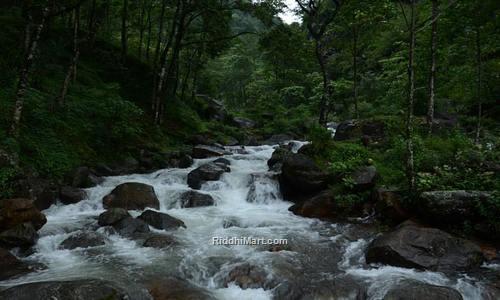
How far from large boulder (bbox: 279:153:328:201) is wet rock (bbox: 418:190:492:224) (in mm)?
4228

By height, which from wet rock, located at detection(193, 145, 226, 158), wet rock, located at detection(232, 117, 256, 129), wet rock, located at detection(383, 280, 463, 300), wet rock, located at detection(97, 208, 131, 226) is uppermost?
wet rock, located at detection(232, 117, 256, 129)

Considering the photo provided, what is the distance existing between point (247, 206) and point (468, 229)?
24.8 ft

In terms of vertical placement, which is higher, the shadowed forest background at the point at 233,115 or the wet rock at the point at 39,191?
the shadowed forest background at the point at 233,115

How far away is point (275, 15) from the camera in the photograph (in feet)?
69.4

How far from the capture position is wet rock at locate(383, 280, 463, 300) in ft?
22.2

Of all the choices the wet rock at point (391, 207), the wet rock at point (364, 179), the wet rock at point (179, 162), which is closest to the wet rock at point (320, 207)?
the wet rock at point (364, 179)

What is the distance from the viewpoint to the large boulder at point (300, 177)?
1398 centimetres

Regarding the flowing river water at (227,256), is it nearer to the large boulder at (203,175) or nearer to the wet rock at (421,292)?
the wet rock at (421,292)

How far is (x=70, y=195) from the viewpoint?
13180 mm

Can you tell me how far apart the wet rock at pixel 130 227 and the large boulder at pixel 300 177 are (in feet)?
19.4

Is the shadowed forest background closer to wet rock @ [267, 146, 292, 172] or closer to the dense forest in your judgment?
the dense forest

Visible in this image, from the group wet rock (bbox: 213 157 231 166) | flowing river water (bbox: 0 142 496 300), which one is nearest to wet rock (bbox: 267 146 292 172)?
wet rock (bbox: 213 157 231 166)

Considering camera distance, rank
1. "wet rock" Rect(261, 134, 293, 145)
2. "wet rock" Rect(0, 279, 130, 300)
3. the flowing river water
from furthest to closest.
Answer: "wet rock" Rect(261, 134, 293, 145), the flowing river water, "wet rock" Rect(0, 279, 130, 300)

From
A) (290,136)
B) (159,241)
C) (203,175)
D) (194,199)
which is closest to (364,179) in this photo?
(194,199)
